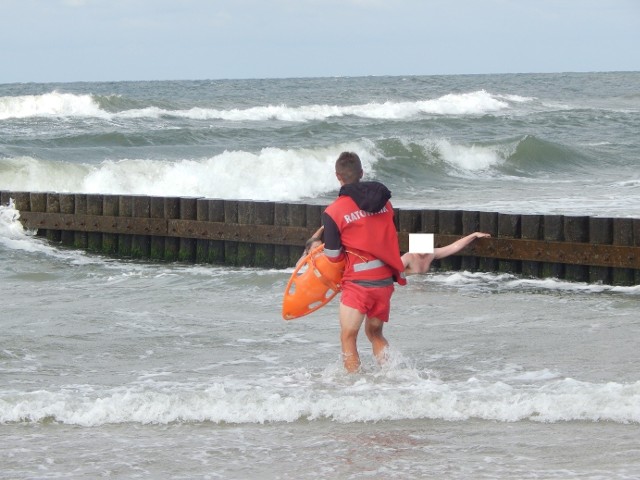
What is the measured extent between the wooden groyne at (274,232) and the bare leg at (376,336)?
486cm

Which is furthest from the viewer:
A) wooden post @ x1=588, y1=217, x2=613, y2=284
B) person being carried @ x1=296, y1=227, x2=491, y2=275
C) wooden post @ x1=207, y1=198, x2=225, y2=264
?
wooden post @ x1=207, y1=198, x2=225, y2=264

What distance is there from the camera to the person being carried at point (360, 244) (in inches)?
295

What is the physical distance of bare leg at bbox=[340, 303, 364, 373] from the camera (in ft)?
25.3

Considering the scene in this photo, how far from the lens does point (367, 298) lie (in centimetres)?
769

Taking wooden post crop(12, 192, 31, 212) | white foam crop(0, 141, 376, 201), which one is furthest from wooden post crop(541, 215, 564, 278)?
white foam crop(0, 141, 376, 201)

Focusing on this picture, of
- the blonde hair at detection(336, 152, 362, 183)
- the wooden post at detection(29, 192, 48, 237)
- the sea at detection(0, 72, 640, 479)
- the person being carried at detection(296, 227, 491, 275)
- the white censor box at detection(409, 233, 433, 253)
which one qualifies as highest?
the blonde hair at detection(336, 152, 362, 183)

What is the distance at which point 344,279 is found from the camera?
7754 millimetres

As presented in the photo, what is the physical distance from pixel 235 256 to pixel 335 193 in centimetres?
945

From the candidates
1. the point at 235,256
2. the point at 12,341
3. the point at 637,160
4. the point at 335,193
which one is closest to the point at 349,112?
the point at 637,160

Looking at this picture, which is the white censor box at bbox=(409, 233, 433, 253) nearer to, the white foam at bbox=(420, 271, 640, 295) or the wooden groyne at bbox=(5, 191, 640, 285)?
the white foam at bbox=(420, 271, 640, 295)

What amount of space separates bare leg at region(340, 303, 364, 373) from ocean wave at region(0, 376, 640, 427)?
0.15 meters

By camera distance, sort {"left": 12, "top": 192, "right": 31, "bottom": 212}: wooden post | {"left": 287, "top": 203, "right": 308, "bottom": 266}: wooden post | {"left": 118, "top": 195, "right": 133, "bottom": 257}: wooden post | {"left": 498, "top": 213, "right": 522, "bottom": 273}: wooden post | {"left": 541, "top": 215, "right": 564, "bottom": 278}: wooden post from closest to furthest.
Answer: {"left": 541, "top": 215, "right": 564, "bottom": 278}: wooden post
{"left": 498, "top": 213, "right": 522, "bottom": 273}: wooden post
{"left": 287, "top": 203, "right": 308, "bottom": 266}: wooden post
{"left": 118, "top": 195, "right": 133, "bottom": 257}: wooden post
{"left": 12, "top": 192, "right": 31, "bottom": 212}: wooden post

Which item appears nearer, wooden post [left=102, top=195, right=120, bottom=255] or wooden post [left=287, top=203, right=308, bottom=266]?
wooden post [left=287, top=203, right=308, bottom=266]

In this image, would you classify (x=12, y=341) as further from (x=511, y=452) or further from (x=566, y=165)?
(x=566, y=165)
